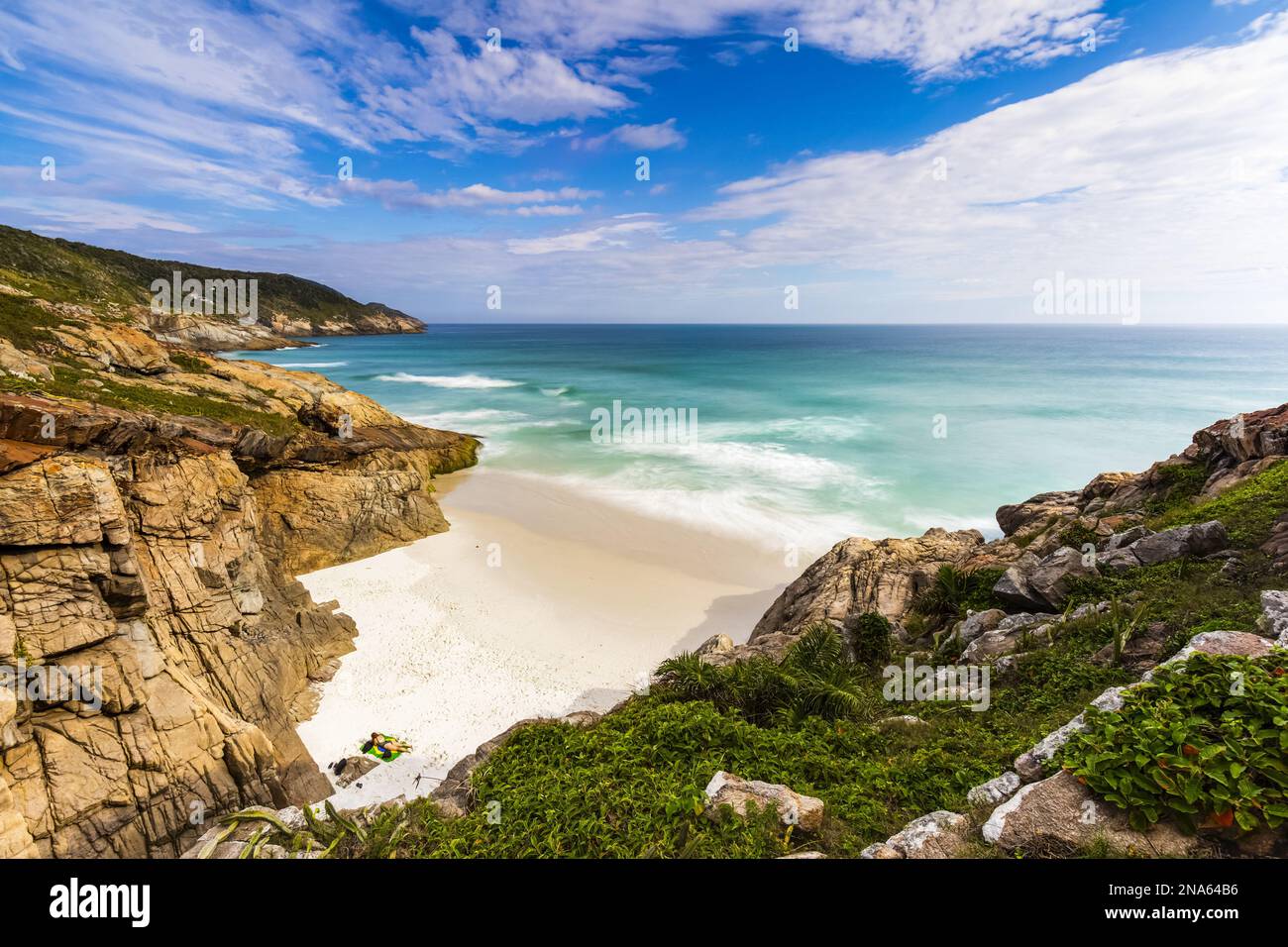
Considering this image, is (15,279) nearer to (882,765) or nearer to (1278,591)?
(882,765)

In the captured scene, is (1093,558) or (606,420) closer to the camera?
(1093,558)

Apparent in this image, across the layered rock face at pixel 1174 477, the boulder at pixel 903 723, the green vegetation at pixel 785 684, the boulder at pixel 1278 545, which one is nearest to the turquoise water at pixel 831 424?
the layered rock face at pixel 1174 477

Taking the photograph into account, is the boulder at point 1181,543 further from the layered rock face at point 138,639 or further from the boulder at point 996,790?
the layered rock face at point 138,639

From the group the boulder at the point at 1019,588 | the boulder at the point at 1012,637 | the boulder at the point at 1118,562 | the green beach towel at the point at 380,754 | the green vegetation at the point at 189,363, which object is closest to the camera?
the boulder at the point at 1012,637

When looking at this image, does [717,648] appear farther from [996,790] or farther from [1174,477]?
[1174,477]

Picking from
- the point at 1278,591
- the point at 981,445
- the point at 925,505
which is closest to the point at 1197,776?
the point at 1278,591

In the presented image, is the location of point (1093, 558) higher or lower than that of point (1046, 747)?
higher
